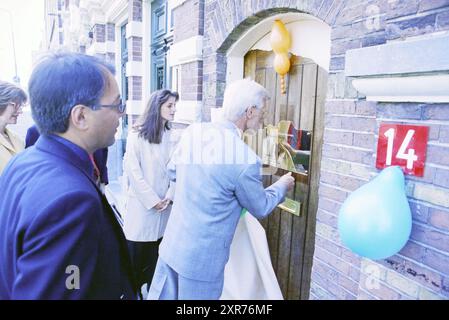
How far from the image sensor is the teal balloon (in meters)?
1.29

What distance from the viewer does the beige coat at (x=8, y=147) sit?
2669 mm

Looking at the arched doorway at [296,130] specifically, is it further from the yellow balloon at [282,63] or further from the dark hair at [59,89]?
the dark hair at [59,89]

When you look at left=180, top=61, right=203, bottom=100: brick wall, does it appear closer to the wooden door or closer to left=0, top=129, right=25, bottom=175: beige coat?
the wooden door

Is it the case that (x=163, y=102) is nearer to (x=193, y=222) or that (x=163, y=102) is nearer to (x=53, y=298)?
(x=193, y=222)

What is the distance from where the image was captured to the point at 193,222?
193 cm

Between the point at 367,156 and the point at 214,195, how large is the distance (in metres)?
0.86

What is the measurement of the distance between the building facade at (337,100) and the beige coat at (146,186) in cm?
79

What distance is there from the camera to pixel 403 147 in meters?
1.40

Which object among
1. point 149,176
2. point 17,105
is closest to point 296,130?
point 149,176

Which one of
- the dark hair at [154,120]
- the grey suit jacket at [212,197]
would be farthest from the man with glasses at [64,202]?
the dark hair at [154,120]

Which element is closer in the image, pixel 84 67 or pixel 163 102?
pixel 84 67

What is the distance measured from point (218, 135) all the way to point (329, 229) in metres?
0.92

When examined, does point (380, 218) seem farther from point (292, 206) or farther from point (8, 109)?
point (8, 109)

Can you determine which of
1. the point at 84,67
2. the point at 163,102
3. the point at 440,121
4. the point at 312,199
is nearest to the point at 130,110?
the point at 163,102
